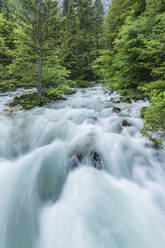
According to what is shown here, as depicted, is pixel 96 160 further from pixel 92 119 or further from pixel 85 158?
pixel 92 119

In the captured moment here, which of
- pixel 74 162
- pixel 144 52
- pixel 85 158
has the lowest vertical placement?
pixel 74 162

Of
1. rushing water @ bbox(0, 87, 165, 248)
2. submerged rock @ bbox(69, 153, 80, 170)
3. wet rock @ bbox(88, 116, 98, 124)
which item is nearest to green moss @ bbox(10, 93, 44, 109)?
rushing water @ bbox(0, 87, 165, 248)

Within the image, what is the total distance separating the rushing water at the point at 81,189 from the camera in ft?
6.27

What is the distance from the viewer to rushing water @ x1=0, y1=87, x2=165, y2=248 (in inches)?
75.3

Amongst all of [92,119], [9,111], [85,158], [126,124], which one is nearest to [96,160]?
[85,158]

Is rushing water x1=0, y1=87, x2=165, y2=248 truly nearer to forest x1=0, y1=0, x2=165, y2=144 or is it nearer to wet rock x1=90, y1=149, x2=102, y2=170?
wet rock x1=90, y1=149, x2=102, y2=170

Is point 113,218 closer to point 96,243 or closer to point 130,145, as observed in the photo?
point 96,243

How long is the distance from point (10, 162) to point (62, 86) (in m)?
4.15

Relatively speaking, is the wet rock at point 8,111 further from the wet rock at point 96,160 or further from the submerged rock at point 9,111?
the wet rock at point 96,160

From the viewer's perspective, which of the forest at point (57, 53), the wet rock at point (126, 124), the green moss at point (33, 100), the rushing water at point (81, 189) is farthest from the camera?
the green moss at point (33, 100)

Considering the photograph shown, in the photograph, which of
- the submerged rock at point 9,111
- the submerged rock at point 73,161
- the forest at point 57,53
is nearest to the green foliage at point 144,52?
the forest at point 57,53

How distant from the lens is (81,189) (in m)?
2.60

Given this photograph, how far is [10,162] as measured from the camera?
3416 mm

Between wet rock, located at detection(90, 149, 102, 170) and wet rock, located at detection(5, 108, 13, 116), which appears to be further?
wet rock, located at detection(5, 108, 13, 116)
